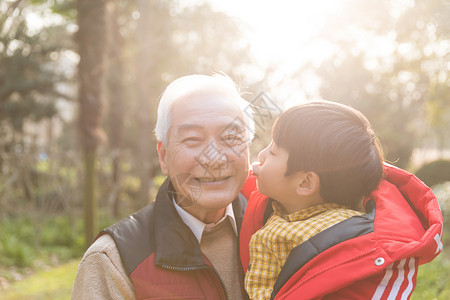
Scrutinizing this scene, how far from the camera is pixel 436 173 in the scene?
883 centimetres

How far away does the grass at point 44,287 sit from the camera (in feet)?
21.0

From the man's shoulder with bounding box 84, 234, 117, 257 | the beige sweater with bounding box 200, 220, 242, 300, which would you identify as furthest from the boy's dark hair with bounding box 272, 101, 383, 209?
the man's shoulder with bounding box 84, 234, 117, 257

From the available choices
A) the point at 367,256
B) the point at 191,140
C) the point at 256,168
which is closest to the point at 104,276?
the point at 191,140

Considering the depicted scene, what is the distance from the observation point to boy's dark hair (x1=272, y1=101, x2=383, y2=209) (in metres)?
1.85

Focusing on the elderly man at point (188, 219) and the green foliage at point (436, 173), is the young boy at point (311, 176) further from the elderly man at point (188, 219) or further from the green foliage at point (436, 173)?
the green foliage at point (436, 173)

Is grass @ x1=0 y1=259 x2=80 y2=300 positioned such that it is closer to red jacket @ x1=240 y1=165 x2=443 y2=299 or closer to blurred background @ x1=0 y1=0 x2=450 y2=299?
blurred background @ x1=0 y1=0 x2=450 y2=299

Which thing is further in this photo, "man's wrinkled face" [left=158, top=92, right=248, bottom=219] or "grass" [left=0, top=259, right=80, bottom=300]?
"grass" [left=0, top=259, right=80, bottom=300]

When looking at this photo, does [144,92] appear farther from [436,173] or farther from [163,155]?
[163,155]

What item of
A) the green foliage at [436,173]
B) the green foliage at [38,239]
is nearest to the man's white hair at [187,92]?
the green foliage at [38,239]

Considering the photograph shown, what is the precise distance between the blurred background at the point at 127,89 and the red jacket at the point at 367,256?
11.0ft

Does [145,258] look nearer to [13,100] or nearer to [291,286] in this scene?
[291,286]

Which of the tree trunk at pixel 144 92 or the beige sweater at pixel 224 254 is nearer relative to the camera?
the beige sweater at pixel 224 254

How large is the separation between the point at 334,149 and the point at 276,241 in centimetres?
48

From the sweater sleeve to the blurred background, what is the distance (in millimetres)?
3879
